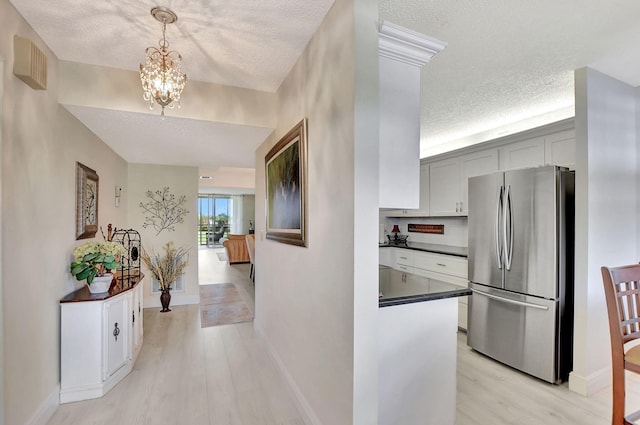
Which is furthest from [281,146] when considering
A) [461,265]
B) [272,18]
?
[461,265]

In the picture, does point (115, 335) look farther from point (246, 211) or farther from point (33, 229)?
point (246, 211)

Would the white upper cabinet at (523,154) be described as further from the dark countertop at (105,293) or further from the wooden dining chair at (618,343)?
the dark countertop at (105,293)

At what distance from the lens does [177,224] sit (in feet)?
15.6

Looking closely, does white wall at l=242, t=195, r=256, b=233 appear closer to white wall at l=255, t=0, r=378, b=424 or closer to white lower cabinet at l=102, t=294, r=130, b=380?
white lower cabinet at l=102, t=294, r=130, b=380

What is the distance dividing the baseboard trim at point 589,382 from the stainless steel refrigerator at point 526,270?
10 cm

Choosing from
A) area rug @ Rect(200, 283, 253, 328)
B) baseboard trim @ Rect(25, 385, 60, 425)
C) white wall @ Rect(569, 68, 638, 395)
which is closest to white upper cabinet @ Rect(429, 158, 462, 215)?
white wall @ Rect(569, 68, 638, 395)

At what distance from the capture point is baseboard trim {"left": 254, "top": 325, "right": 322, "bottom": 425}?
6.24ft

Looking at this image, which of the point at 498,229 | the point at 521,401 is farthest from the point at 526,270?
the point at 521,401

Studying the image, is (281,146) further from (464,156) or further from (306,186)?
(464,156)

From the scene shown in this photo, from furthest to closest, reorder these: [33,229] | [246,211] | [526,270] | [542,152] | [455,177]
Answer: [246,211]
[455,177]
[542,152]
[526,270]
[33,229]

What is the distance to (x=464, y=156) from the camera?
3.93 metres

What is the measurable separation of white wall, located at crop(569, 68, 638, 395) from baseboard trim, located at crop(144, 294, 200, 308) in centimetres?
467

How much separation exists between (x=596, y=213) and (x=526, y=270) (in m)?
0.67

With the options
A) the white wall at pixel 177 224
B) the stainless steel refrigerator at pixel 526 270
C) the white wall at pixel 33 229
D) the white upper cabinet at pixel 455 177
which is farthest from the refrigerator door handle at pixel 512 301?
the white wall at pixel 177 224
